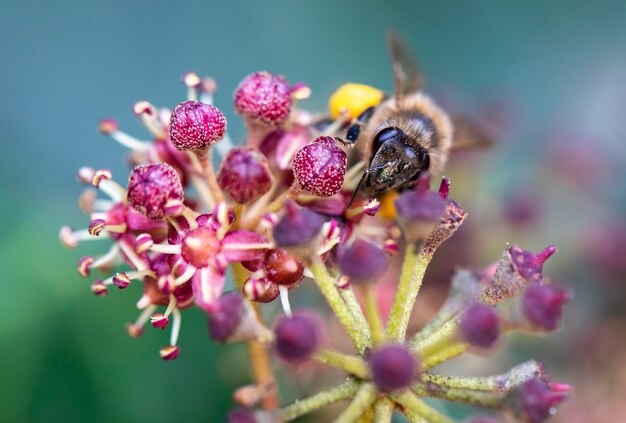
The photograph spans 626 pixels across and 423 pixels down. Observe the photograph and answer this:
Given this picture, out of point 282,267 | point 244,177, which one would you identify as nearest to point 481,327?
point 282,267

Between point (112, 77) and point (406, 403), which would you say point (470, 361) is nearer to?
point (406, 403)

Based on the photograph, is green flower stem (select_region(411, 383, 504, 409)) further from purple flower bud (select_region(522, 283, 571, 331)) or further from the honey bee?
the honey bee

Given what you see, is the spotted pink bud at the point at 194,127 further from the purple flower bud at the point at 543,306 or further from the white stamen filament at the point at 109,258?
the purple flower bud at the point at 543,306

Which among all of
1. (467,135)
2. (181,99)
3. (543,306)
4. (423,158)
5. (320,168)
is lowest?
(543,306)

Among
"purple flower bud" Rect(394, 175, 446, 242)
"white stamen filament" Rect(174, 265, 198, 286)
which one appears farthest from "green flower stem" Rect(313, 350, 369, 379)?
"white stamen filament" Rect(174, 265, 198, 286)

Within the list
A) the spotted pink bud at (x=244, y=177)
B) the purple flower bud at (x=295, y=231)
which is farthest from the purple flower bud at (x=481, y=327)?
the spotted pink bud at (x=244, y=177)

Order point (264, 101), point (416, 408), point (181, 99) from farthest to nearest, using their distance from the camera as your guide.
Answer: point (181, 99), point (264, 101), point (416, 408)

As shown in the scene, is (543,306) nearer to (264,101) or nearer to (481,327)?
(481,327)
